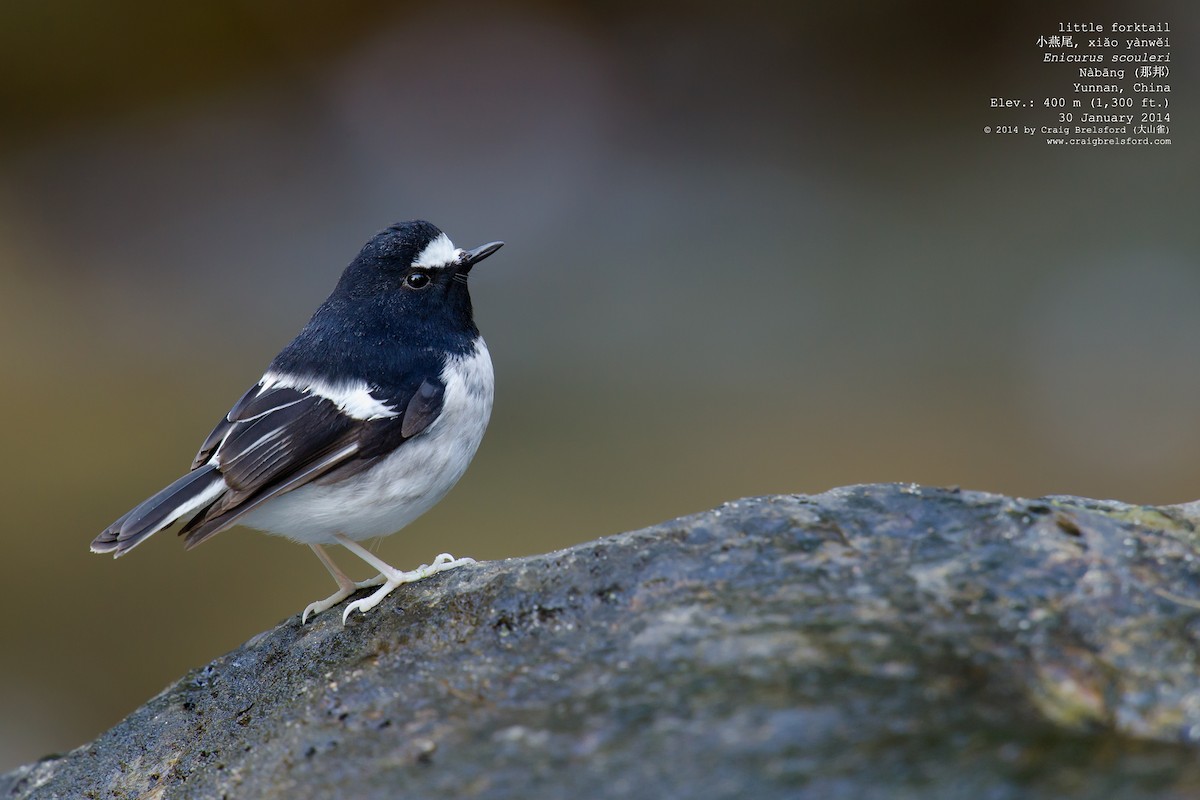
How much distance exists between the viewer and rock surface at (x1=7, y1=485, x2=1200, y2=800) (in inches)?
89.5

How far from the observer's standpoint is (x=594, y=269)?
13.6 metres

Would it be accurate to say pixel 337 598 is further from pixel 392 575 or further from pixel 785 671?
pixel 785 671


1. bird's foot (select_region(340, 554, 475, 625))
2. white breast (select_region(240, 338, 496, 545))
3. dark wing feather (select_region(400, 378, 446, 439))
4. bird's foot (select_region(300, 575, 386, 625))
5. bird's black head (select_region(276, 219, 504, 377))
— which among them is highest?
bird's black head (select_region(276, 219, 504, 377))

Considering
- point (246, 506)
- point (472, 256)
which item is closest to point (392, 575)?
point (246, 506)

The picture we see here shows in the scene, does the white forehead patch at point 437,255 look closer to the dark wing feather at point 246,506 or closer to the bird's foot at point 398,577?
the dark wing feather at point 246,506

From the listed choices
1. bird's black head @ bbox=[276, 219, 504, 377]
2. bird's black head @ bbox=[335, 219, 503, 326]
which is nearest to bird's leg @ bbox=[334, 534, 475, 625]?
bird's black head @ bbox=[276, 219, 504, 377]

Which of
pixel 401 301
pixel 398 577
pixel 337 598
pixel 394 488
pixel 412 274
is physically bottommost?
pixel 337 598

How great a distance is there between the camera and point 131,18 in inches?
472

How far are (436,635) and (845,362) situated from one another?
8835 mm

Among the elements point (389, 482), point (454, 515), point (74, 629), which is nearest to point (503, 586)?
point (389, 482)

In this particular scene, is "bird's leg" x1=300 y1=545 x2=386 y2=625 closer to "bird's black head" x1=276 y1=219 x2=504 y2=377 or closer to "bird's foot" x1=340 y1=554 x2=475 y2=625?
"bird's foot" x1=340 y1=554 x2=475 y2=625

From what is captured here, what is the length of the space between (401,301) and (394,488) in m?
0.84

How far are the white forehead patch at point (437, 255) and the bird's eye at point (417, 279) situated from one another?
34 millimetres

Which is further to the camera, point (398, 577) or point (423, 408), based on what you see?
point (423, 408)
